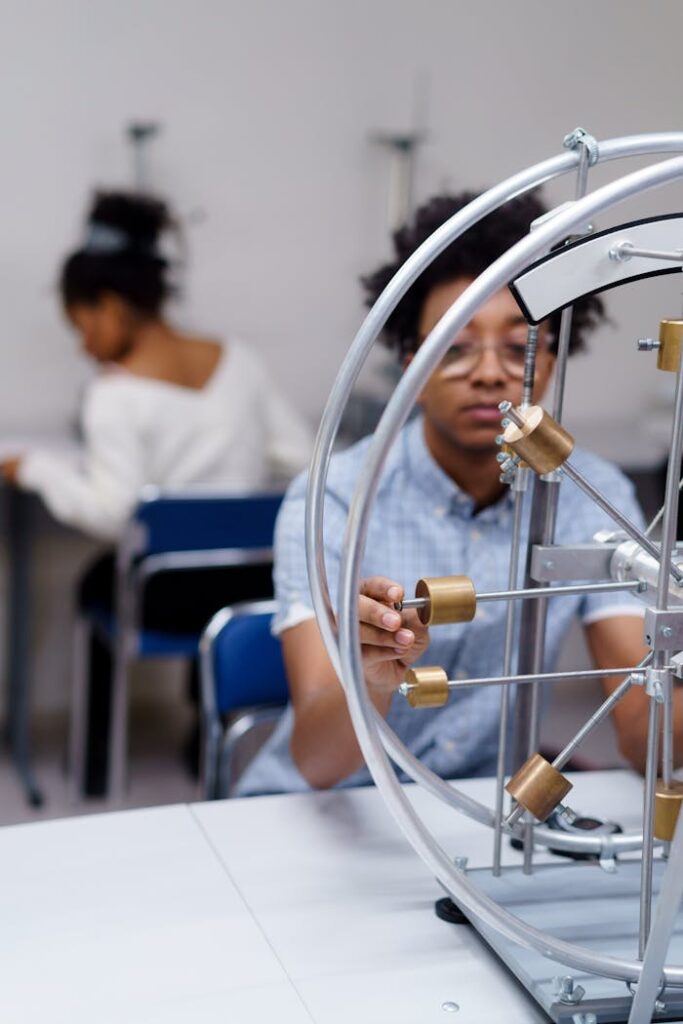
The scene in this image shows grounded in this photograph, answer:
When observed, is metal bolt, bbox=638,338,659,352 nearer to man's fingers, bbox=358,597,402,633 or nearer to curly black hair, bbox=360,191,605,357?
man's fingers, bbox=358,597,402,633

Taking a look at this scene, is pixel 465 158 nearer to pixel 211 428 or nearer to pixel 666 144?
pixel 211 428

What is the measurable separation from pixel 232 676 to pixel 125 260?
159 cm

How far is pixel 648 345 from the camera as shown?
799 mm

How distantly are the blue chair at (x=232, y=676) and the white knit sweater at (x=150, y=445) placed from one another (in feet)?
3.23

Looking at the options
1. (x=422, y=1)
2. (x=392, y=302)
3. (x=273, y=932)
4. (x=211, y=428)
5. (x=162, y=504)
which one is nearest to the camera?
(x=392, y=302)

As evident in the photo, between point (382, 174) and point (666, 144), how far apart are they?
235 centimetres

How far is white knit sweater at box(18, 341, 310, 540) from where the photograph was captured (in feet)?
8.54

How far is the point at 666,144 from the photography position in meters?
0.84

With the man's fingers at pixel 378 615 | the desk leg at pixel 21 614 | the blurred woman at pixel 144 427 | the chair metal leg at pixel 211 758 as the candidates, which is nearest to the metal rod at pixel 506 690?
the man's fingers at pixel 378 615

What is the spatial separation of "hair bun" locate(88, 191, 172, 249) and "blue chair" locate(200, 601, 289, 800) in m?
1.57

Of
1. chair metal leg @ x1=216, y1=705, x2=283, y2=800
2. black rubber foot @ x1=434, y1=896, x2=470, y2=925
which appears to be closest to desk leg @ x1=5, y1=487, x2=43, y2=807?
chair metal leg @ x1=216, y1=705, x2=283, y2=800

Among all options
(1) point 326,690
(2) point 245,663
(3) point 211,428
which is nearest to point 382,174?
(3) point 211,428

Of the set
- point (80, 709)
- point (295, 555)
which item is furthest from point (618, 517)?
point (80, 709)

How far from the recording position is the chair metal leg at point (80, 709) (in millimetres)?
2760
